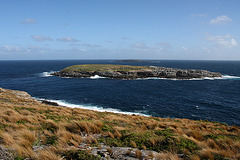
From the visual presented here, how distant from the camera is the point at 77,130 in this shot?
9.03 m

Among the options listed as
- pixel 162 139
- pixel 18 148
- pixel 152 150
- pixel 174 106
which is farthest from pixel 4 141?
pixel 174 106

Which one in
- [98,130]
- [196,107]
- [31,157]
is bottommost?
[196,107]

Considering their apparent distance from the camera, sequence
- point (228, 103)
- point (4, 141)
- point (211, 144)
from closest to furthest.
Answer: point (4, 141) → point (211, 144) → point (228, 103)

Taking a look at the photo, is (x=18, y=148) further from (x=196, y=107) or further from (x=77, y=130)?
(x=196, y=107)

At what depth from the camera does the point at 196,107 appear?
33344 mm

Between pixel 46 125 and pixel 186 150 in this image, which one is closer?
pixel 186 150

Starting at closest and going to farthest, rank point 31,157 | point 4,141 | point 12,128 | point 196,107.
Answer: point 31,157 → point 4,141 → point 12,128 → point 196,107

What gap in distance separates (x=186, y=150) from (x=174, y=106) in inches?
1146

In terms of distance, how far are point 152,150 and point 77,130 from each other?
16.6 feet

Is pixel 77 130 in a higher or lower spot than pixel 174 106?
higher

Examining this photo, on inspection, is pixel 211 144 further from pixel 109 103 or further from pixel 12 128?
pixel 109 103

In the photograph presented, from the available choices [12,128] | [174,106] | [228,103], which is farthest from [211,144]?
[228,103]

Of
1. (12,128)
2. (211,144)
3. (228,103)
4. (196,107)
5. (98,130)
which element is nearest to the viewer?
(211,144)

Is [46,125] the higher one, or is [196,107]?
[46,125]
